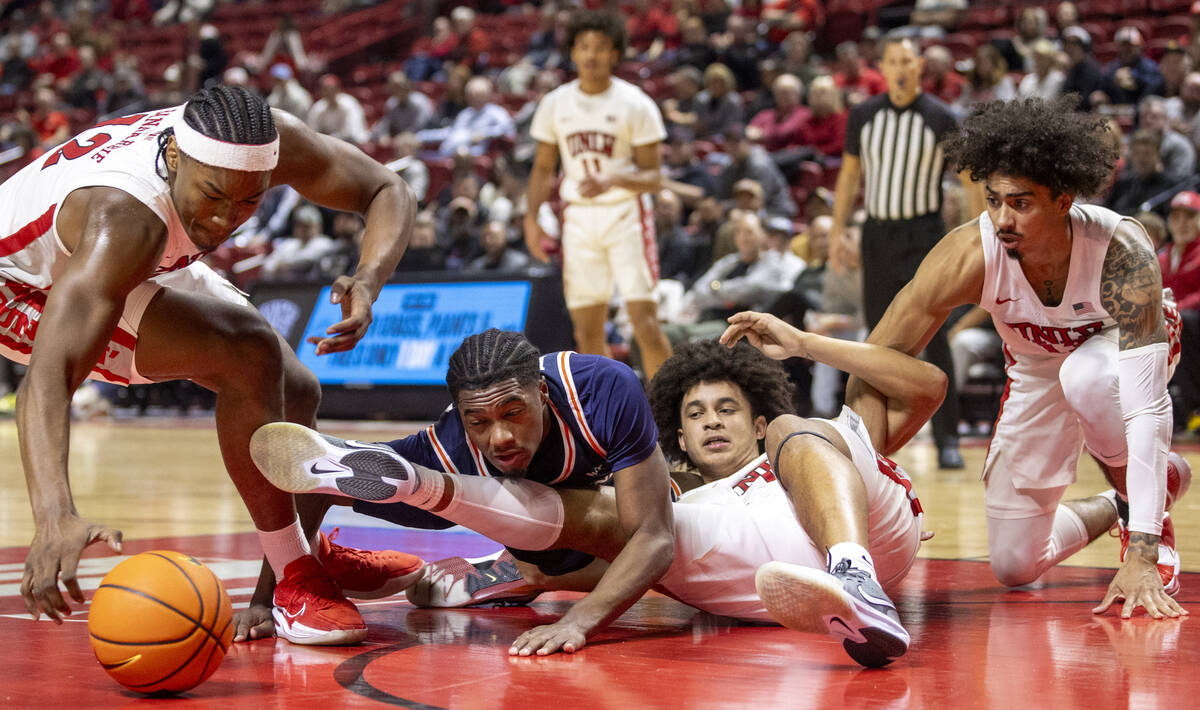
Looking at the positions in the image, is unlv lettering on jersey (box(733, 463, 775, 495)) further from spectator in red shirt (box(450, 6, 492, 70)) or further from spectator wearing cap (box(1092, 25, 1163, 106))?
spectator in red shirt (box(450, 6, 492, 70))

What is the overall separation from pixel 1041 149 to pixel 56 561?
8.29ft

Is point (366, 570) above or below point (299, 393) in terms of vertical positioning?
below

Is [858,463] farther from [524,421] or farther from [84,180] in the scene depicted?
[84,180]

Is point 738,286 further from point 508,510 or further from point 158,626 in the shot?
point 158,626

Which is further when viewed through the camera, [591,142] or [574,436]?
[591,142]

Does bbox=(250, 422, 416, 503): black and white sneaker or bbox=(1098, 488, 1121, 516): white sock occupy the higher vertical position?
bbox=(250, 422, 416, 503): black and white sneaker

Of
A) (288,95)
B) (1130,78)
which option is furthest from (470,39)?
(1130,78)

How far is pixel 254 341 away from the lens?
3141 mm

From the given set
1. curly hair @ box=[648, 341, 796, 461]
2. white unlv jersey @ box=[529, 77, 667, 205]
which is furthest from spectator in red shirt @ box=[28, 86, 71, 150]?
curly hair @ box=[648, 341, 796, 461]

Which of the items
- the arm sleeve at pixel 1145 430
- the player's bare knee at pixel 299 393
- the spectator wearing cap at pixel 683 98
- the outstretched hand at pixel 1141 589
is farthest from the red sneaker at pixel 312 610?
the spectator wearing cap at pixel 683 98

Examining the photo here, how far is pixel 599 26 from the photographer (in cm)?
761

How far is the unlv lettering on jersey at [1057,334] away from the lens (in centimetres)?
374

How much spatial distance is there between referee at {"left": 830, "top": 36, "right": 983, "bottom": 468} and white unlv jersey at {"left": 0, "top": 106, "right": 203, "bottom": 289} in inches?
186

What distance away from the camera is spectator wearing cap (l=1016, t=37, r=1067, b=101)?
11.3 m
